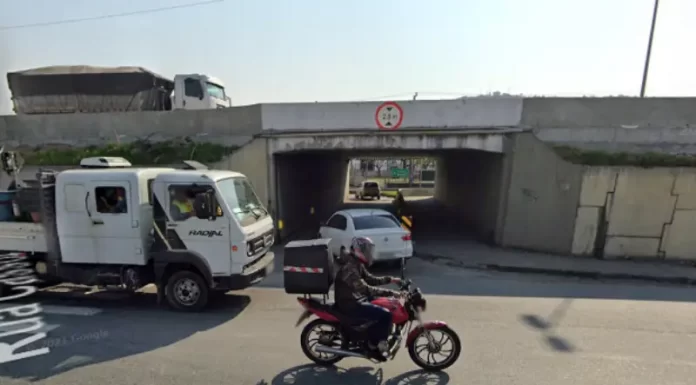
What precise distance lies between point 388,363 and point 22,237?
6.52 metres

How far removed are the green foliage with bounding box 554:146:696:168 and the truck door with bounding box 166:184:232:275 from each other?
9.34m

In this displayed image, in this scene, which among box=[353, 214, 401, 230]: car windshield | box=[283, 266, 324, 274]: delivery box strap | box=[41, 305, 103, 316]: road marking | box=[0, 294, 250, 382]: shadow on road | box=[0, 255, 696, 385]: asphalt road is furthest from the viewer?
box=[353, 214, 401, 230]: car windshield

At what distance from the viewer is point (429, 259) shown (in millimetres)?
9609

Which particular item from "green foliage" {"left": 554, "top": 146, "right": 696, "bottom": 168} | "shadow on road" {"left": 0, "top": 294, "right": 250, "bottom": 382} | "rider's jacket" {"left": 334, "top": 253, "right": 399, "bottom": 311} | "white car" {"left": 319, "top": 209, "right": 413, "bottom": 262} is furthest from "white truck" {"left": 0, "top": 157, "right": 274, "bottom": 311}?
"green foliage" {"left": 554, "top": 146, "right": 696, "bottom": 168}

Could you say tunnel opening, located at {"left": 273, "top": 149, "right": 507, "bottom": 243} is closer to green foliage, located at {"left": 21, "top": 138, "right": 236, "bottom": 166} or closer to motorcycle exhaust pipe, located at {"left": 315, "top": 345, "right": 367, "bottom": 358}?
green foliage, located at {"left": 21, "top": 138, "right": 236, "bottom": 166}

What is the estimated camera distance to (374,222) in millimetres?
8289

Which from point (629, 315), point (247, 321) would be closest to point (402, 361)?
point (247, 321)

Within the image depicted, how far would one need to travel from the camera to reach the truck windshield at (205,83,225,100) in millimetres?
14539

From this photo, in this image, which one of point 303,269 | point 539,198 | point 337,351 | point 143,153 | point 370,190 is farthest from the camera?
point 370,190

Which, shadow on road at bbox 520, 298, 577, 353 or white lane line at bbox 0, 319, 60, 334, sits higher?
shadow on road at bbox 520, 298, 577, 353

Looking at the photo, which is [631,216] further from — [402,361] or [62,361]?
[62,361]

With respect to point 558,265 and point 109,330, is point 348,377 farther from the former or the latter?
point 558,265

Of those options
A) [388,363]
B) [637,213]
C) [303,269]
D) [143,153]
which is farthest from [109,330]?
[637,213]

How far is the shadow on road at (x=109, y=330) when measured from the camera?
4.03 m
